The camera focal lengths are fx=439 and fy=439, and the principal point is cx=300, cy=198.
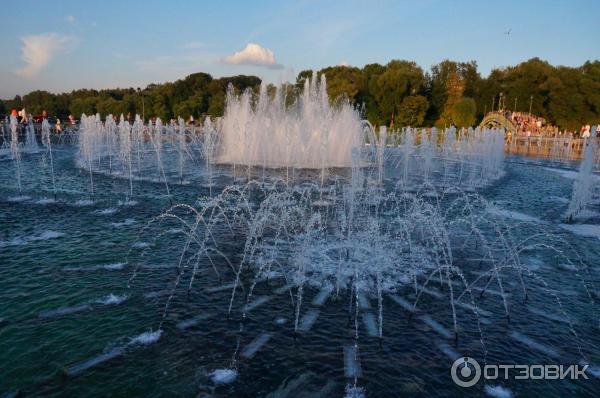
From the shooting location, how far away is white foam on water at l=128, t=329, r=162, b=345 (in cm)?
646

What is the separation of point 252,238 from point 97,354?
5.81 meters

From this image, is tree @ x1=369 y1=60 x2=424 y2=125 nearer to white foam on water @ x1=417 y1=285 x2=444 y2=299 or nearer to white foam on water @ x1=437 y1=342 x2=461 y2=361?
white foam on water @ x1=417 y1=285 x2=444 y2=299

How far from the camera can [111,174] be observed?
73.0ft

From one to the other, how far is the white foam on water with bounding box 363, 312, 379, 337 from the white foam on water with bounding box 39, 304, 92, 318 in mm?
4699

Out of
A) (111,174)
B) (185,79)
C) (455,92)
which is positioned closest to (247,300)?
(111,174)

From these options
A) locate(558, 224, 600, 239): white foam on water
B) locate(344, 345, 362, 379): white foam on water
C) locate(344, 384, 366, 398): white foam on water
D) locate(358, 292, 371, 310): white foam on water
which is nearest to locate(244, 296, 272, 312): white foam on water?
locate(358, 292, 371, 310): white foam on water

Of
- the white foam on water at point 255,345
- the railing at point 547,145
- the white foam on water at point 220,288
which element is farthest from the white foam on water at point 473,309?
the railing at point 547,145

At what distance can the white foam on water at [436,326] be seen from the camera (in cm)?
697

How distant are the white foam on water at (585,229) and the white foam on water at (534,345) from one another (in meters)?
7.66

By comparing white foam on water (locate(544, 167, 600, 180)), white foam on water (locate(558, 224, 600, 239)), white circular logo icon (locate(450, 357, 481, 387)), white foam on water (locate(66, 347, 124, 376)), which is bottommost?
white circular logo icon (locate(450, 357, 481, 387))

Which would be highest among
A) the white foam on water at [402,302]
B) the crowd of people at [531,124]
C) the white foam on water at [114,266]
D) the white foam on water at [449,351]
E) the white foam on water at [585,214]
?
the crowd of people at [531,124]

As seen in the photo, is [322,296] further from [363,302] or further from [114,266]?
[114,266]

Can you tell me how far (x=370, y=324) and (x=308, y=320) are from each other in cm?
102

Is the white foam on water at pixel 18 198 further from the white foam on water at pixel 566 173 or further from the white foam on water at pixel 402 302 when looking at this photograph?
the white foam on water at pixel 566 173
